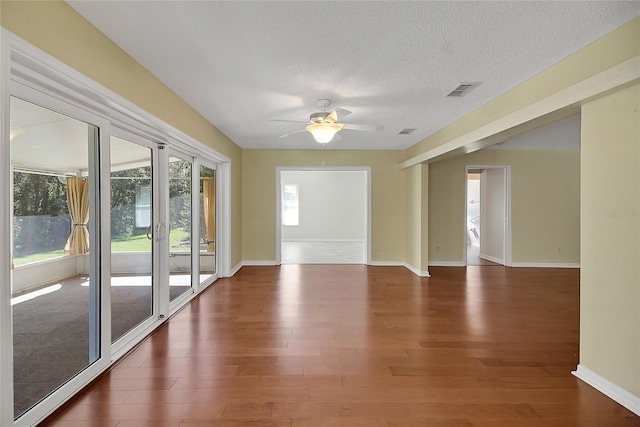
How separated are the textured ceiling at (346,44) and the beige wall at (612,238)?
579 millimetres

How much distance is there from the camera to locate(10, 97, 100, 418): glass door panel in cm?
183

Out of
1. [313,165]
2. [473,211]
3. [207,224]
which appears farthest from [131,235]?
[473,211]

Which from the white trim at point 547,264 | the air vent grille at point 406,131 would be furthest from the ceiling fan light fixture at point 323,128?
the white trim at point 547,264

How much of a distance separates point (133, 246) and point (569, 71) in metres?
3.98

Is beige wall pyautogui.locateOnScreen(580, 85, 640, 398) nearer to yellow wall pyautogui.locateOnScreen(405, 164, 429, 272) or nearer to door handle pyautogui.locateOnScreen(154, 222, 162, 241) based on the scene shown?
yellow wall pyautogui.locateOnScreen(405, 164, 429, 272)

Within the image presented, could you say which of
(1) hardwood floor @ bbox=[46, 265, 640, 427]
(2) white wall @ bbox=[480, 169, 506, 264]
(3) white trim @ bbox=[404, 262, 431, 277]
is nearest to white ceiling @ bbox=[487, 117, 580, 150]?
(2) white wall @ bbox=[480, 169, 506, 264]

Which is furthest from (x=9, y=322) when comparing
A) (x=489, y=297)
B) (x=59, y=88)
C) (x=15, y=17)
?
(x=489, y=297)

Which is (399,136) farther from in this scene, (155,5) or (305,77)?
(155,5)

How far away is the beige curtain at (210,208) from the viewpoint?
4902 mm

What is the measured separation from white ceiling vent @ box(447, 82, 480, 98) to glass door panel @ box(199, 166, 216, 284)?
3505 millimetres

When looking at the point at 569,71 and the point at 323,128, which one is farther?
the point at 323,128

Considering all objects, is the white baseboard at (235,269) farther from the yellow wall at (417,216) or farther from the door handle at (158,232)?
the yellow wall at (417,216)

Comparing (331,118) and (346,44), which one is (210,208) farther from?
(346,44)

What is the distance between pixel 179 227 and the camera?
3.98 metres
